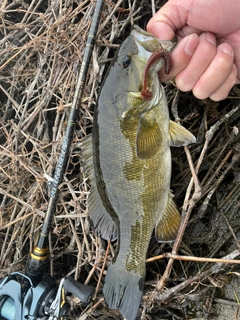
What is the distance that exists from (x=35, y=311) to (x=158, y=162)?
121cm

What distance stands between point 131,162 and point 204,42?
2.49 ft

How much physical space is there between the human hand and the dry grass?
1.38 ft

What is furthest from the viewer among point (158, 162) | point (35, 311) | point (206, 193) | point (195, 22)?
point (206, 193)

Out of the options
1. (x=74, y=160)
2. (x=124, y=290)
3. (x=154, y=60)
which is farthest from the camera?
(x=74, y=160)

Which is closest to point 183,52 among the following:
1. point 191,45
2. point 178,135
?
point 191,45

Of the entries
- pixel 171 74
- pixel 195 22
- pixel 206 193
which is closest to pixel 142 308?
pixel 206 193

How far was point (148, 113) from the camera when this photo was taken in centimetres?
198

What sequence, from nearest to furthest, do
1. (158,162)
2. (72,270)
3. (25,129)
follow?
(158,162), (72,270), (25,129)

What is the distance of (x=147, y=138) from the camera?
1.99 metres

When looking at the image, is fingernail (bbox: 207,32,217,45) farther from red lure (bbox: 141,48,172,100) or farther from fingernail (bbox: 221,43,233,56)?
red lure (bbox: 141,48,172,100)

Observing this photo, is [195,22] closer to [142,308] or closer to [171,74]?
[171,74]

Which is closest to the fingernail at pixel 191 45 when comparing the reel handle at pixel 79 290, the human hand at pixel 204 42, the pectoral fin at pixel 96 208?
the human hand at pixel 204 42

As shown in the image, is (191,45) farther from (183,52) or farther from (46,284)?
(46,284)

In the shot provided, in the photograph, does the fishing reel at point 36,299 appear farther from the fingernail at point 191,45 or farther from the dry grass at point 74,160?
the fingernail at point 191,45
